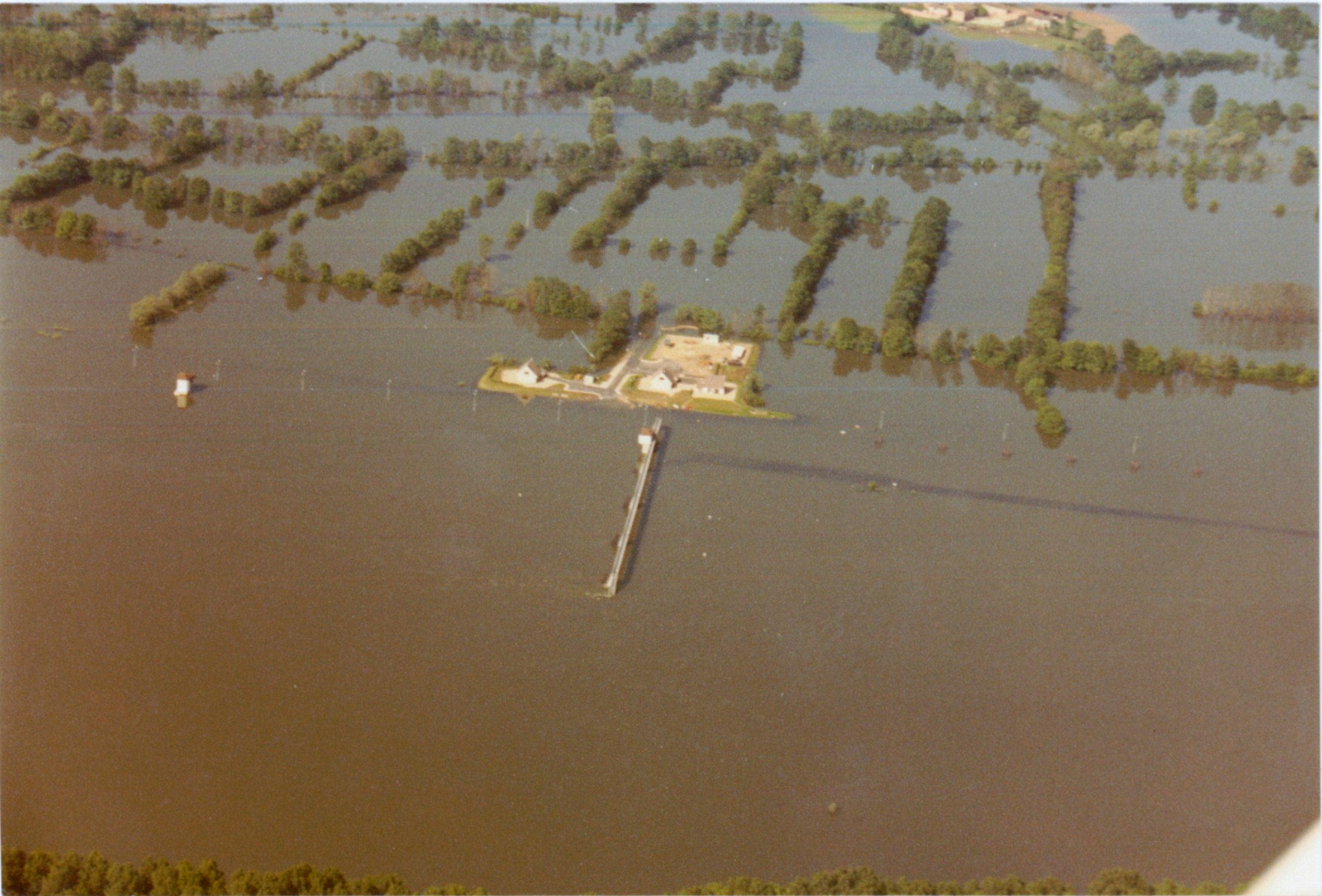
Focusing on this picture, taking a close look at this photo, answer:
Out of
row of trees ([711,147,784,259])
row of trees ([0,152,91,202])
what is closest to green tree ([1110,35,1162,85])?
row of trees ([711,147,784,259])

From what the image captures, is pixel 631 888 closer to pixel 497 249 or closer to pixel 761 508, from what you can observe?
pixel 761 508

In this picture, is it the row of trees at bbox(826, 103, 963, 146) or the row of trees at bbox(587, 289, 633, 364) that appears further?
the row of trees at bbox(826, 103, 963, 146)

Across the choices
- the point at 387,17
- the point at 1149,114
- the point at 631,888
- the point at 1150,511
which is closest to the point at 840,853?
the point at 631,888

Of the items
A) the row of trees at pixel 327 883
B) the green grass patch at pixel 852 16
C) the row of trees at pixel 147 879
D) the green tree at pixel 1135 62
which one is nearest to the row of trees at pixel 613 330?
the row of trees at pixel 327 883

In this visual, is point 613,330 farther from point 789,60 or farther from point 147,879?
point 789,60

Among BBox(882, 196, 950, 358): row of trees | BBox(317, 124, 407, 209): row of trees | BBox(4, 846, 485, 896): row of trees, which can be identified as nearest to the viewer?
BBox(4, 846, 485, 896): row of trees

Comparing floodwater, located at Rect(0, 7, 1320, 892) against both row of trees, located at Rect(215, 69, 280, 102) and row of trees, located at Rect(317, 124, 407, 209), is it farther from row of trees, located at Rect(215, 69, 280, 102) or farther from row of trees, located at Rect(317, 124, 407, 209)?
row of trees, located at Rect(215, 69, 280, 102)

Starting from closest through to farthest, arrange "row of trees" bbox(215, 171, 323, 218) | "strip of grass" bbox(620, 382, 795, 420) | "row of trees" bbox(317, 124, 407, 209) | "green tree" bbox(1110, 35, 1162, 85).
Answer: "strip of grass" bbox(620, 382, 795, 420), "row of trees" bbox(215, 171, 323, 218), "row of trees" bbox(317, 124, 407, 209), "green tree" bbox(1110, 35, 1162, 85)

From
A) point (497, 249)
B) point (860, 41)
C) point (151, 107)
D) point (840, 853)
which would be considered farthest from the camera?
point (860, 41)
